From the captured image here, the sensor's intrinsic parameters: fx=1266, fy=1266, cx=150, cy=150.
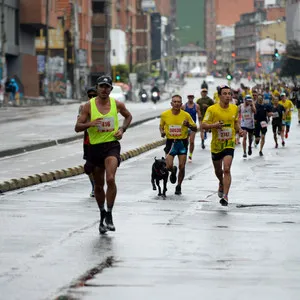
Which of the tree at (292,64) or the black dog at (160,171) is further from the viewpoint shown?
the tree at (292,64)

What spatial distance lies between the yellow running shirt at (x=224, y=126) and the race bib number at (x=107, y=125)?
467 centimetres

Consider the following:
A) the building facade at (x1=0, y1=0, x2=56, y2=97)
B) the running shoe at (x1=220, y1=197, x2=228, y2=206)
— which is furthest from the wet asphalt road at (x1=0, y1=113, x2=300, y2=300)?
the building facade at (x1=0, y1=0, x2=56, y2=97)

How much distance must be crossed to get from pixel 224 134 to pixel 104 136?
4.82 metres

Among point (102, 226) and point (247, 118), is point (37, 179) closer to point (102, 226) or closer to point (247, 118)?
point (102, 226)

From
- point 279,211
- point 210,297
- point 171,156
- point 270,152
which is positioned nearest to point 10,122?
point 270,152

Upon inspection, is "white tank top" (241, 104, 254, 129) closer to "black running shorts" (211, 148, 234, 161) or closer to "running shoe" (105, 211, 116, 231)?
"black running shorts" (211, 148, 234, 161)

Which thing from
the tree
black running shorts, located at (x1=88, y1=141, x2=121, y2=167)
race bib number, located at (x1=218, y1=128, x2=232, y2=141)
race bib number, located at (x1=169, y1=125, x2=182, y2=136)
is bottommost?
the tree

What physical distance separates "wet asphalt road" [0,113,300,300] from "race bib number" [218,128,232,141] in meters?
1.01

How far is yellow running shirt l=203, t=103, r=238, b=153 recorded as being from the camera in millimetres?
18922

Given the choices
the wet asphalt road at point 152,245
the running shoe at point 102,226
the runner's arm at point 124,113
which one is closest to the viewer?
the wet asphalt road at point 152,245

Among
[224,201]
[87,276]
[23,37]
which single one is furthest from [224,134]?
[23,37]

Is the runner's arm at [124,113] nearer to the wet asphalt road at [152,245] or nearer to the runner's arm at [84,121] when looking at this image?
the runner's arm at [84,121]

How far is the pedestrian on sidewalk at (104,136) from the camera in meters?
14.3

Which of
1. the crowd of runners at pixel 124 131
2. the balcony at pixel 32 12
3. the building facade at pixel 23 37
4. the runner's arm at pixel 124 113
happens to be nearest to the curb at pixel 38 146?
the crowd of runners at pixel 124 131
